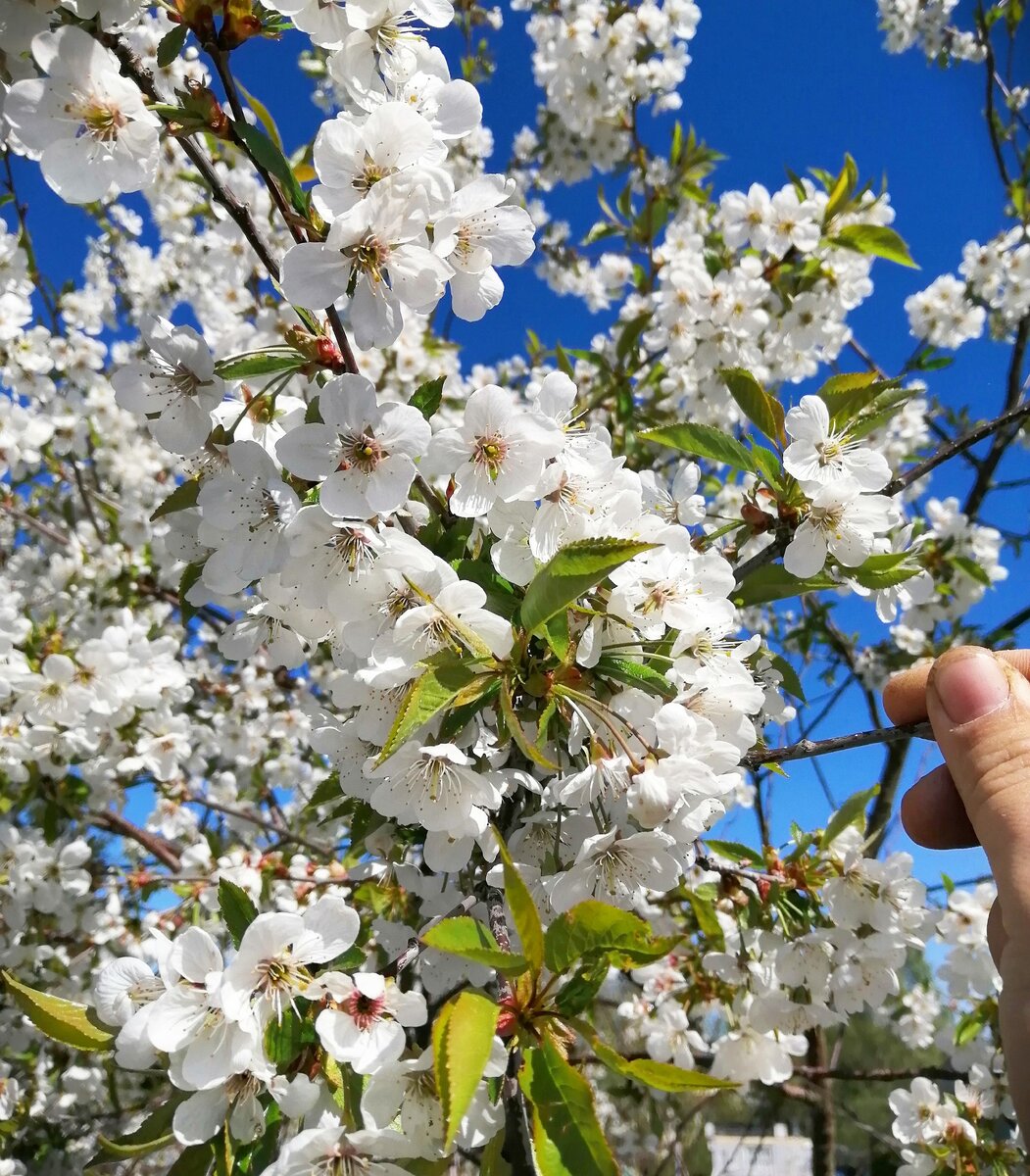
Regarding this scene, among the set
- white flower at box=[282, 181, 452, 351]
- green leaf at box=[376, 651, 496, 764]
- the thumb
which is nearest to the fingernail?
the thumb

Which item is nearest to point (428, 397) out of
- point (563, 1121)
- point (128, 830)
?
point (563, 1121)

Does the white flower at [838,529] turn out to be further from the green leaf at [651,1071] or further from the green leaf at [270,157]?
the green leaf at [270,157]

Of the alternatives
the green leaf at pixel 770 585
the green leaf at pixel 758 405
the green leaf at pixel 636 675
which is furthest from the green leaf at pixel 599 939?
the green leaf at pixel 758 405

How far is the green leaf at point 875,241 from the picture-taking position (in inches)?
89.8

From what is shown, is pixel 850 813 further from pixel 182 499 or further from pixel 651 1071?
pixel 182 499

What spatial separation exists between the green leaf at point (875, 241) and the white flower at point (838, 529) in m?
1.32

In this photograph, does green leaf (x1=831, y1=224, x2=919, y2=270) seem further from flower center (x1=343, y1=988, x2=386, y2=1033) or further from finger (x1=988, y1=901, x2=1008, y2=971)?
flower center (x1=343, y1=988, x2=386, y2=1033)

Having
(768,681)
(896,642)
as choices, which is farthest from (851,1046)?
(768,681)

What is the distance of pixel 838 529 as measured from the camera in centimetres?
129

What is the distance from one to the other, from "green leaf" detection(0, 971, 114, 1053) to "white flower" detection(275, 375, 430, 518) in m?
0.71

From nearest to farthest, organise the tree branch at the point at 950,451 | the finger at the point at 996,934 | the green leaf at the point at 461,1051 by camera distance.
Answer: the green leaf at the point at 461,1051
the tree branch at the point at 950,451
the finger at the point at 996,934

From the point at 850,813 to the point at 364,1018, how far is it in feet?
3.58

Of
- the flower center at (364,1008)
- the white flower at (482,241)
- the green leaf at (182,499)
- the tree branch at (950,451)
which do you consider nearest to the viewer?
the flower center at (364,1008)

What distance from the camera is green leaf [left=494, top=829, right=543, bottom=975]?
82 centimetres
